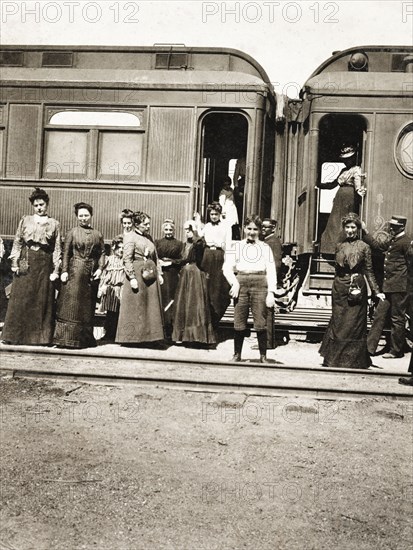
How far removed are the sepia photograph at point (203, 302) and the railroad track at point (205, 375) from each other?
0.09ft

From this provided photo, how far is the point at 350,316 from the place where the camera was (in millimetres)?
A: 6641

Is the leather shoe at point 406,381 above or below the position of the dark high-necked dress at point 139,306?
below

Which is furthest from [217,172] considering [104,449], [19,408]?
[104,449]

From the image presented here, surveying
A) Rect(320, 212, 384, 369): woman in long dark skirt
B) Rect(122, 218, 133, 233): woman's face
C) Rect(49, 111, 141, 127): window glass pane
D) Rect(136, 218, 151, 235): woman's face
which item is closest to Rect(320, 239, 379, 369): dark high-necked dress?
Rect(320, 212, 384, 369): woman in long dark skirt

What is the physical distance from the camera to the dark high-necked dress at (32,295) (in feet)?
23.1

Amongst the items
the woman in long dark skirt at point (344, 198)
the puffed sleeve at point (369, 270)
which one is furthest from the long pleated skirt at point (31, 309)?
the woman in long dark skirt at point (344, 198)

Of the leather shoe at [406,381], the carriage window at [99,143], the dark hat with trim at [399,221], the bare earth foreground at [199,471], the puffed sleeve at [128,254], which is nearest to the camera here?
the bare earth foreground at [199,471]

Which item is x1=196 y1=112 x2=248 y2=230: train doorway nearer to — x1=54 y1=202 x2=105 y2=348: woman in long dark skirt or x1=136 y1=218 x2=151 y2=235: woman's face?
x1=136 y1=218 x2=151 y2=235: woman's face

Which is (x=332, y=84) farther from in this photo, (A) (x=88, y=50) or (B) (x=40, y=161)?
(B) (x=40, y=161)

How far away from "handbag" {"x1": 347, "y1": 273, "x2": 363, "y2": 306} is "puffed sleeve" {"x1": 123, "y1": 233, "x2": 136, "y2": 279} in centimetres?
234

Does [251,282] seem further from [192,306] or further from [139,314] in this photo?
[139,314]

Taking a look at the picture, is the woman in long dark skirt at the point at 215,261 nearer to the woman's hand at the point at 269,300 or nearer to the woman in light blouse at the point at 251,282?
the woman in light blouse at the point at 251,282

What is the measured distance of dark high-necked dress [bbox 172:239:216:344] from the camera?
295 inches

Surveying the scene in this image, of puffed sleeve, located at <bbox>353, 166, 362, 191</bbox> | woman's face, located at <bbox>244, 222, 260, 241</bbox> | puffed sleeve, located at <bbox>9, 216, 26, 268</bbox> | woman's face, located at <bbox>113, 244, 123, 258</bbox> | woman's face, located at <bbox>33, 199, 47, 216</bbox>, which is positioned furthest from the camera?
puffed sleeve, located at <bbox>353, 166, 362, 191</bbox>
